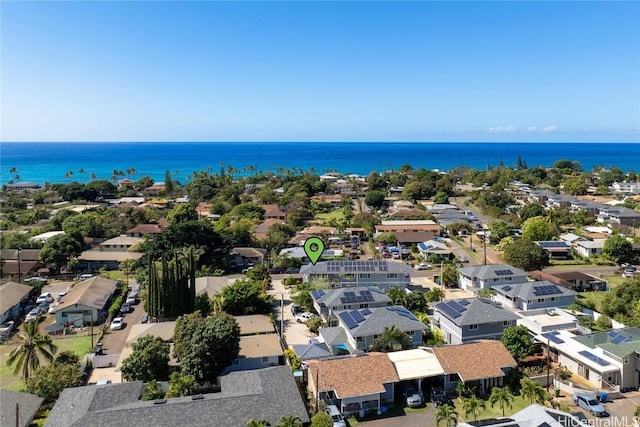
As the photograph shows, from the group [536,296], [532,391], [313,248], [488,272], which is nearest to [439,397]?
[532,391]

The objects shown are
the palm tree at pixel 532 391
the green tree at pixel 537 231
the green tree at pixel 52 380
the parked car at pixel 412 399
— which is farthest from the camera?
the green tree at pixel 537 231

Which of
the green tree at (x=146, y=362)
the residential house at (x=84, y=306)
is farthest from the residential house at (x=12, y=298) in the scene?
the green tree at (x=146, y=362)

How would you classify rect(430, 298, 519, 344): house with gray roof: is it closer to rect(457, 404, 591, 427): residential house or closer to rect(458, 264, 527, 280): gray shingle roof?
rect(458, 264, 527, 280): gray shingle roof

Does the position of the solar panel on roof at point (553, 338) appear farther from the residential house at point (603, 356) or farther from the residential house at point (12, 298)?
the residential house at point (12, 298)

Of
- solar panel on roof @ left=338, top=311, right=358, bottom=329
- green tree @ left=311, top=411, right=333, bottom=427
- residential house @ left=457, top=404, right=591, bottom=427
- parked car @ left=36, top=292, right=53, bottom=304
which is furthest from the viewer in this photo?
parked car @ left=36, top=292, right=53, bottom=304

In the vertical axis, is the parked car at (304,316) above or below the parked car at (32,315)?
below

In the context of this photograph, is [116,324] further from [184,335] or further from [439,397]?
[439,397]

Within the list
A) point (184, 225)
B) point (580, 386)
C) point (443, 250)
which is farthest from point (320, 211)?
point (580, 386)

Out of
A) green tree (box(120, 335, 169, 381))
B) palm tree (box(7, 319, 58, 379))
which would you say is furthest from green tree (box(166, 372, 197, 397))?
palm tree (box(7, 319, 58, 379))
